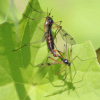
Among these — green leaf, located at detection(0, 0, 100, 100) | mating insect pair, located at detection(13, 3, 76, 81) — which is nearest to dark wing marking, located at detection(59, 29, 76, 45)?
mating insect pair, located at detection(13, 3, 76, 81)

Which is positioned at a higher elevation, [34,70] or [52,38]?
[52,38]

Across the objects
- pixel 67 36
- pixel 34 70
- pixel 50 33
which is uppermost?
pixel 50 33

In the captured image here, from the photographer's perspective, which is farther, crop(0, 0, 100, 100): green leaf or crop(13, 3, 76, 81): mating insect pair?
crop(13, 3, 76, 81): mating insect pair

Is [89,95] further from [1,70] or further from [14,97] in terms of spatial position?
[1,70]

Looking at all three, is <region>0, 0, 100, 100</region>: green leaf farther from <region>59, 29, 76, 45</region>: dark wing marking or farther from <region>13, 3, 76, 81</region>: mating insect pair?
<region>59, 29, 76, 45</region>: dark wing marking

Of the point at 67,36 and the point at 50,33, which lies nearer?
the point at 50,33

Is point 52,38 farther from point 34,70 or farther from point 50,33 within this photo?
point 34,70

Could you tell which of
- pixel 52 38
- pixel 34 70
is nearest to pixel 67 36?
pixel 52 38

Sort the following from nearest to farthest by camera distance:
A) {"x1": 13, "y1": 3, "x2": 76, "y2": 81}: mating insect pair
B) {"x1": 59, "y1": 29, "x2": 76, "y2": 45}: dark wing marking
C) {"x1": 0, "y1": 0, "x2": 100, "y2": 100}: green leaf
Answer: {"x1": 0, "y1": 0, "x2": 100, "y2": 100}: green leaf
{"x1": 13, "y1": 3, "x2": 76, "y2": 81}: mating insect pair
{"x1": 59, "y1": 29, "x2": 76, "y2": 45}: dark wing marking
